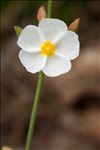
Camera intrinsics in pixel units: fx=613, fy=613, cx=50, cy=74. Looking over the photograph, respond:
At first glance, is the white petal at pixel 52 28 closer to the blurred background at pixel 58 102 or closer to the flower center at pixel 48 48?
the flower center at pixel 48 48

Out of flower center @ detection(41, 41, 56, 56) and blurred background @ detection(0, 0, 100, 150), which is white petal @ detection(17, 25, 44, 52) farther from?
blurred background @ detection(0, 0, 100, 150)

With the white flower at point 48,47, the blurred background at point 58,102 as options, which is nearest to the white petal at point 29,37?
the white flower at point 48,47

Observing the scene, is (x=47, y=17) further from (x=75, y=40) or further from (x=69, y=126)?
(x=69, y=126)

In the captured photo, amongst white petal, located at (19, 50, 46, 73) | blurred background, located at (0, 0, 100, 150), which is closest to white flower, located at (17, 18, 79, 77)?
white petal, located at (19, 50, 46, 73)

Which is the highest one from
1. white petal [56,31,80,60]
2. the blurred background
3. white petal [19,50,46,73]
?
white petal [56,31,80,60]

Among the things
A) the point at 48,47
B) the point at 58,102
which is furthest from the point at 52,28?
the point at 58,102

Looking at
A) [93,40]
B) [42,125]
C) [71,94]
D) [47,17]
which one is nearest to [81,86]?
[71,94]

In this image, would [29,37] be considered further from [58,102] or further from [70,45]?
[58,102]
